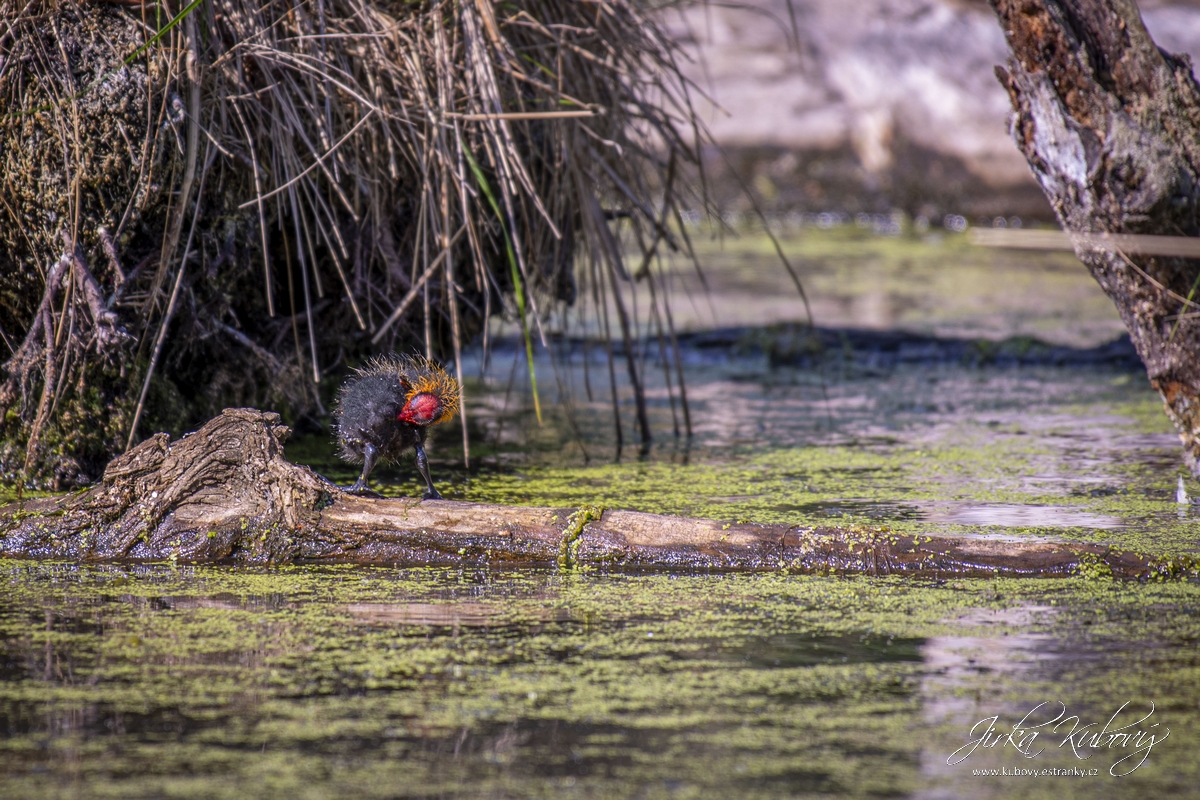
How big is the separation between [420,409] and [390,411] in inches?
3.0

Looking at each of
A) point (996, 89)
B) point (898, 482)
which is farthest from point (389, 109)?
point (996, 89)

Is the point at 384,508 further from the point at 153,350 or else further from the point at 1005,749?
the point at 1005,749

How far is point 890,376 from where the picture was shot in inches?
220

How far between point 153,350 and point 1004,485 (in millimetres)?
2375

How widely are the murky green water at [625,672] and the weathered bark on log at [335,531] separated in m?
0.06

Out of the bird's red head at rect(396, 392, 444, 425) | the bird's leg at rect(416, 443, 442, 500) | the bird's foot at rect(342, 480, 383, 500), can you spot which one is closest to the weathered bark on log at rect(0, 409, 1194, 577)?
the bird's foot at rect(342, 480, 383, 500)

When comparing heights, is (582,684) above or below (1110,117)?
below

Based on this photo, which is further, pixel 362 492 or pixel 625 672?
pixel 362 492

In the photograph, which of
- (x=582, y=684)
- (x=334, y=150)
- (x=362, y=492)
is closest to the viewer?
(x=582, y=684)

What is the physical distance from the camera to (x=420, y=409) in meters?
2.96

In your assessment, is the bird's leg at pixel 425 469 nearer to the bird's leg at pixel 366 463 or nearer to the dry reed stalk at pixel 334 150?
the bird's leg at pixel 366 463
